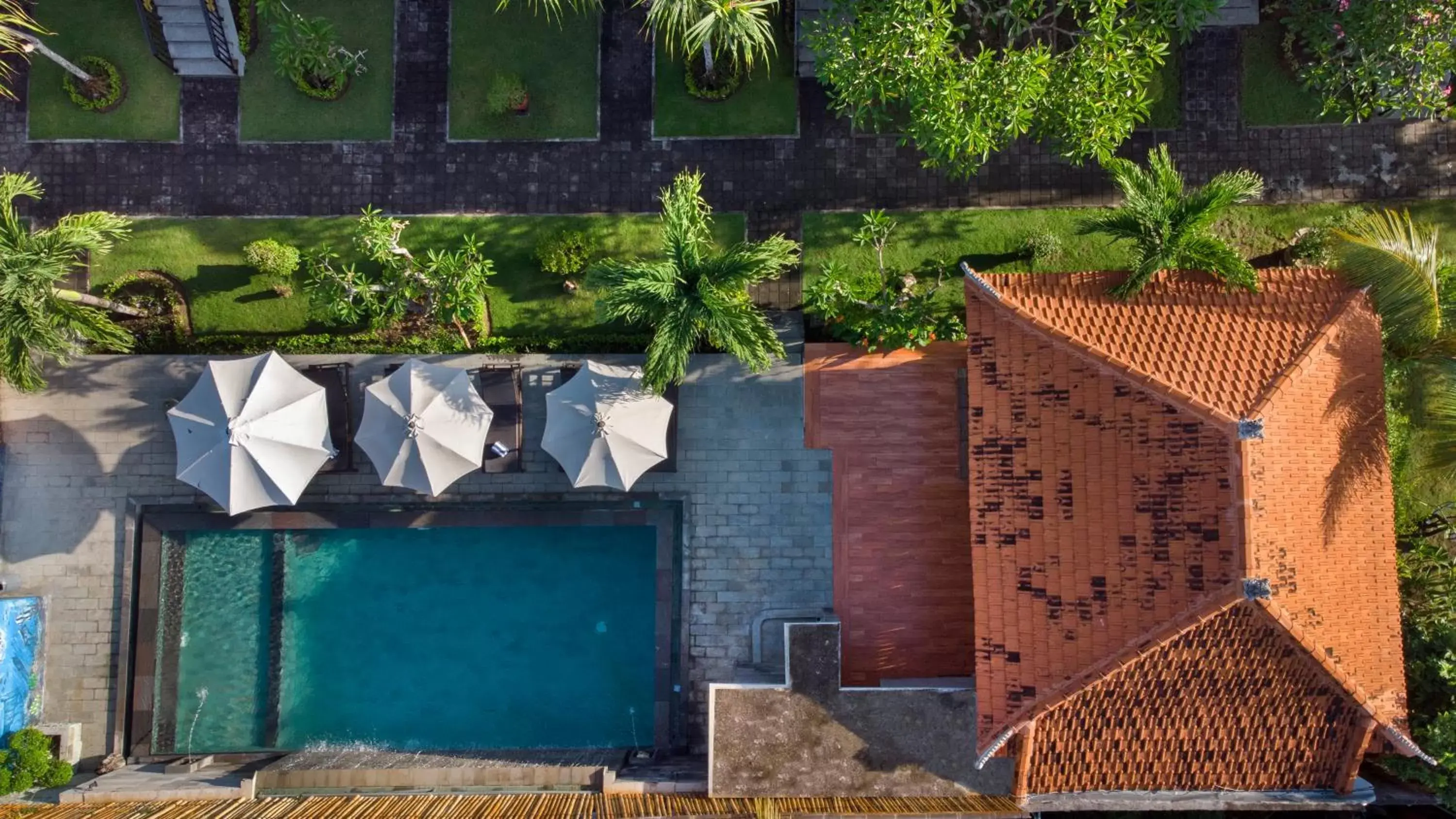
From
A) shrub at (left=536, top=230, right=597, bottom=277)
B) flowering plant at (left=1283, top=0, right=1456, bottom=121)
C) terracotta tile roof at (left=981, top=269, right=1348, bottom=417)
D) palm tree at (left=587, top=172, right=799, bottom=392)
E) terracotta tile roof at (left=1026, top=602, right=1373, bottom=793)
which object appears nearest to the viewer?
terracotta tile roof at (left=1026, top=602, right=1373, bottom=793)

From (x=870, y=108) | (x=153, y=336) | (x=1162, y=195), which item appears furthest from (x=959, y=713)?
(x=153, y=336)

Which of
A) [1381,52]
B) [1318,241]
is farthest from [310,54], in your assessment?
[1318,241]

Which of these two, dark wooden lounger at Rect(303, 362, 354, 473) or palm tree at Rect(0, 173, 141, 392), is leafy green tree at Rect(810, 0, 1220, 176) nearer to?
dark wooden lounger at Rect(303, 362, 354, 473)

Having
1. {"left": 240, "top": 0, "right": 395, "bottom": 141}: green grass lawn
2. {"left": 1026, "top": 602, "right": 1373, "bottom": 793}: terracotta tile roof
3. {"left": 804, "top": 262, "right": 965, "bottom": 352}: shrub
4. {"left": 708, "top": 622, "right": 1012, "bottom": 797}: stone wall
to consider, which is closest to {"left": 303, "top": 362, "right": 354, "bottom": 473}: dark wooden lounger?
{"left": 240, "top": 0, "right": 395, "bottom": 141}: green grass lawn

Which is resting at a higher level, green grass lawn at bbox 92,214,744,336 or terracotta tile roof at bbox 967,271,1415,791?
green grass lawn at bbox 92,214,744,336

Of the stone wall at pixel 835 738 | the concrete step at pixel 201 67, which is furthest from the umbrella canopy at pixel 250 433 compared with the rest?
the stone wall at pixel 835 738

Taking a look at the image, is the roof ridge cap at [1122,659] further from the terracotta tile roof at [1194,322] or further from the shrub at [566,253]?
the shrub at [566,253]

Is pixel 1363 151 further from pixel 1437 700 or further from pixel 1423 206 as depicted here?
pixel 1437 700
